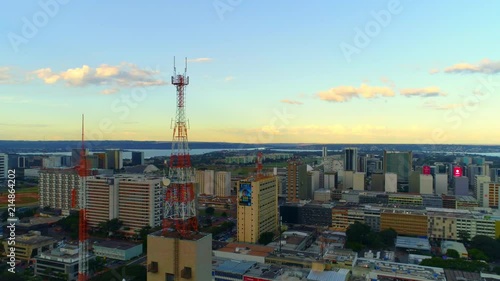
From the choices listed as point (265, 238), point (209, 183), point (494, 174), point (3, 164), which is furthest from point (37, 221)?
point (494, 174)

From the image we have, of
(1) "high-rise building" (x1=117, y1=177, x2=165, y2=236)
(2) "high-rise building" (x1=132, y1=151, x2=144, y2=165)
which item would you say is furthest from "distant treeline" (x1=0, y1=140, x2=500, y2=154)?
(1) "high-rise building" (x1=117, y1=177, x2=165, y2=236)

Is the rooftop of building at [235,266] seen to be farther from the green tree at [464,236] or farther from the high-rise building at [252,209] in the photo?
the green tree at [464,236]

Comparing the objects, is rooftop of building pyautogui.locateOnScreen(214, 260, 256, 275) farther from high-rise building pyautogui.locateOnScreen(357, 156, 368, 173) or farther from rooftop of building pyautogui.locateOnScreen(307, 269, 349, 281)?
high-rise building pyautogui.locateOnScreen(357, 156, 368, 173)

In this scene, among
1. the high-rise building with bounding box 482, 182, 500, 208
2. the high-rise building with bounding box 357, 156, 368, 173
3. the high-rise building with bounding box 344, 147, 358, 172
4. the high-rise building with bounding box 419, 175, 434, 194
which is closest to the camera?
the high-rise building with bounding box 482, 182, 500, 208

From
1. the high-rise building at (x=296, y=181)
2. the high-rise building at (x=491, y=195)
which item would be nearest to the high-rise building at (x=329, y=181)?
the high-rise building at (x=296, y=181)

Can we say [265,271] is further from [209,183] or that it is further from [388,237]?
[209,183]
